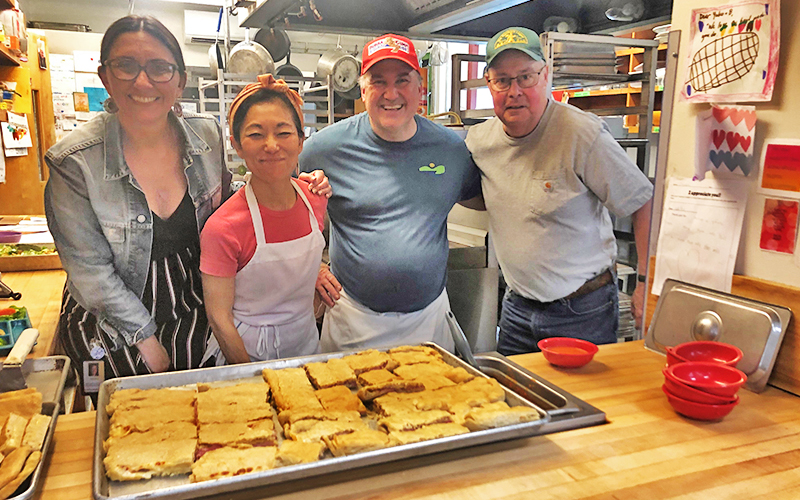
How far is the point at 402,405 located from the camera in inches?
50.0

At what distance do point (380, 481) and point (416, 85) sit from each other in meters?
1.37

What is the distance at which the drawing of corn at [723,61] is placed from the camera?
143cm

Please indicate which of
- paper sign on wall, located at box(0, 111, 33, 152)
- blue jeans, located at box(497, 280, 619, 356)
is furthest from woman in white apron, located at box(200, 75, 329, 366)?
blue jeans, located at box(497, 280, 619, 356)

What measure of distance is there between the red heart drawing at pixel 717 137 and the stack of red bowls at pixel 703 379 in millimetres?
541

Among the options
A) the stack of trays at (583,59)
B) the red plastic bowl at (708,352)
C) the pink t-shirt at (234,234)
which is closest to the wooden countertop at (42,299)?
the pink t-shirt at (234,234)

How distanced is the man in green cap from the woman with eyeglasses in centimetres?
105

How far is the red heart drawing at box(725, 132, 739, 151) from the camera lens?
1.49 m

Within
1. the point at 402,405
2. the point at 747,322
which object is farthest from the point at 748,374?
the point at 402,405

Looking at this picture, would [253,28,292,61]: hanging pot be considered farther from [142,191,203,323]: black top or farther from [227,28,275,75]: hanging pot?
[142,191,203,323]: black top

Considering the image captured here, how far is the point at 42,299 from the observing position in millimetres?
1748

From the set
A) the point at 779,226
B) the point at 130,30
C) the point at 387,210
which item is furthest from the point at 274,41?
the point at 779,226

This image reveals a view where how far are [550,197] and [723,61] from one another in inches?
28.0

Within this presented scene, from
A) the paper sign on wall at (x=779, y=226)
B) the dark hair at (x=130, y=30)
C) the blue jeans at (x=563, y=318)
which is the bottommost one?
the blue jeans at (x=563, y=318)

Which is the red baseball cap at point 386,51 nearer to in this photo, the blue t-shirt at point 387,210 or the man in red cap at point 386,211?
the man in red cap at point 386,211
